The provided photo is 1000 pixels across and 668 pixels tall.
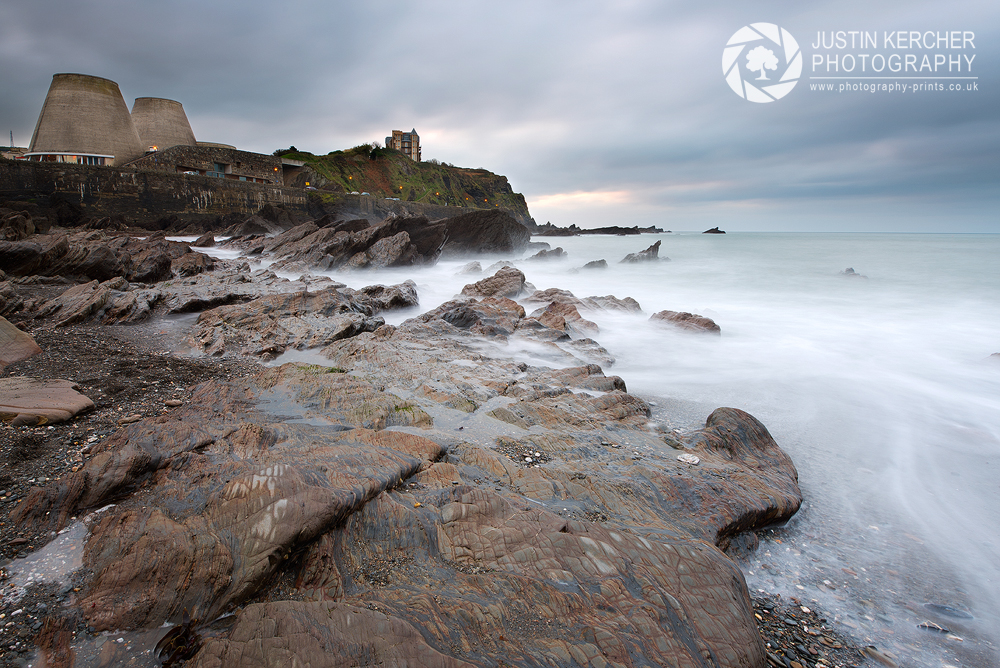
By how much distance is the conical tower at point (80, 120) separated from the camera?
2748cm

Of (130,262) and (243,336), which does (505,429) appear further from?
(130,262)

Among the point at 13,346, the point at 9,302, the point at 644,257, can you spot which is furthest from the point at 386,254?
the point at 644,257

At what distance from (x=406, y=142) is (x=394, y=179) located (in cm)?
2982

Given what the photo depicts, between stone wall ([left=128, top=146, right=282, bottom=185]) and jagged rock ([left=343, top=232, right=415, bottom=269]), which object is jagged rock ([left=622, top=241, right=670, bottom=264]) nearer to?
jagged rock ([left=343, top=232, right=415, bottom=269])

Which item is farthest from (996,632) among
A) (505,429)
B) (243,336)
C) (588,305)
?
(588,305)

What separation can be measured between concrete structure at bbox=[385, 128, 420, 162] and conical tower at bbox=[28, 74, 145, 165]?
58.8m

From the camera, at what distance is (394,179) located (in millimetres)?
61312

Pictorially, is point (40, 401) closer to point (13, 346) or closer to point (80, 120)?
point (13, 346)

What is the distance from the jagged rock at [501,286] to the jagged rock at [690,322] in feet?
10.5

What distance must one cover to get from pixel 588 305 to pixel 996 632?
7.86 metres

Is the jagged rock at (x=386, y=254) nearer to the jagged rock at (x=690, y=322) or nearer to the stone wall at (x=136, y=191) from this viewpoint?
the jagged rock at (x=690, y=322)

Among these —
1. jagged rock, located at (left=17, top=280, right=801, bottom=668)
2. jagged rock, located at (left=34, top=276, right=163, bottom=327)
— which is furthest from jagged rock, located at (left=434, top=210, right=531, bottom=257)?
jagged rock, located at (left=17, top=280, right=801, bottom=668)

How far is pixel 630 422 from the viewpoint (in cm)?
383

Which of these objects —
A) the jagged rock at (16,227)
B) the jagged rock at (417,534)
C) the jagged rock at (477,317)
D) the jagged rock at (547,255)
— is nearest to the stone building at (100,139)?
the jagged rock at (16,227)
